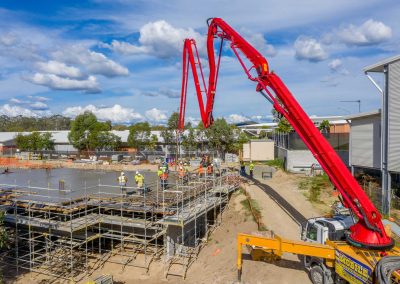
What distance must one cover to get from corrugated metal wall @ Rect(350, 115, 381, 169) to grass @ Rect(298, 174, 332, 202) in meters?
2.58

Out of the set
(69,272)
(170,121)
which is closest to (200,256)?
(69,272)

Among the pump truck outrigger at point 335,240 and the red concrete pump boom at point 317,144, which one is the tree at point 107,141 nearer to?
the red concrete pump boom at point 317,144

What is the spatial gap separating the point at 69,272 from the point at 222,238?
338 inches

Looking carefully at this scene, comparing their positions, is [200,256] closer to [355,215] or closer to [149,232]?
[149,232]

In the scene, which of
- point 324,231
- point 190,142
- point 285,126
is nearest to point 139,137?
point 190,142

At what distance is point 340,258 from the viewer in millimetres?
12562

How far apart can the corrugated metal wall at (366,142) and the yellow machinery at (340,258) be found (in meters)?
12.3

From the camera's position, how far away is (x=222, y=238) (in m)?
21.4

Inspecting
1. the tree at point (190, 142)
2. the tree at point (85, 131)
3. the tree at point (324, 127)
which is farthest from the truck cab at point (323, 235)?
the tree at point (85, 131)

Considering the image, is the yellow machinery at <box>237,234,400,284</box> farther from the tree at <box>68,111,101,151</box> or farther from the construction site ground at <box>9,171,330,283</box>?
the tree at <box>68,111,101,151</box>

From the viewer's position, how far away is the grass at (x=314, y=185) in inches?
985

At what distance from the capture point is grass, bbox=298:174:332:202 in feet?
82.1

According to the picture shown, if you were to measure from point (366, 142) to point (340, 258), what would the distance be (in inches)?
577

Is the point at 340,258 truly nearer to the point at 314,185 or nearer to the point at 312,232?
the point at 312,232
